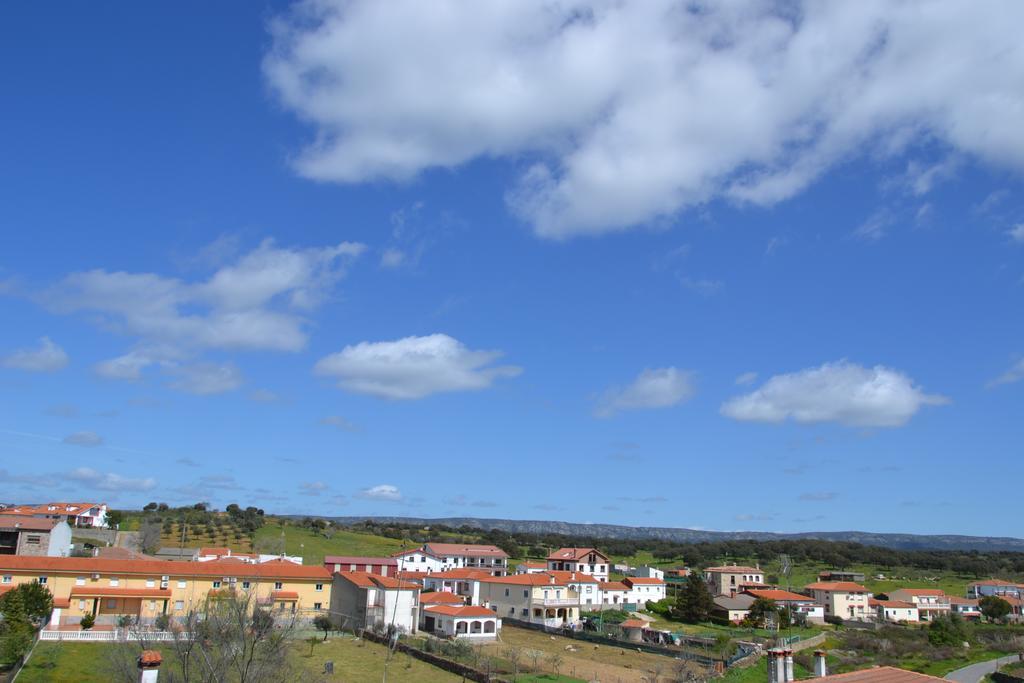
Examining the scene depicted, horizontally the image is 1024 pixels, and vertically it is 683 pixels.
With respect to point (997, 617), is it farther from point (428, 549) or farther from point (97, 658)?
point (97, 658)

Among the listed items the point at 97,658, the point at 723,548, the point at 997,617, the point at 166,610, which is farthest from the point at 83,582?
the point at 723,548

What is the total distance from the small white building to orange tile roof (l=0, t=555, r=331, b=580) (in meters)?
7.93

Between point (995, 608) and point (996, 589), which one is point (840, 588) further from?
point (996, 589)

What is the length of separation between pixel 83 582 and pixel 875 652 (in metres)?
51.8

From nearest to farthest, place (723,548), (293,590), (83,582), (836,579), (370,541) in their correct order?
(83,582)
(293,590)
(836,579)
(370,541)
(723,548)

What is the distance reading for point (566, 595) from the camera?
2694 inches

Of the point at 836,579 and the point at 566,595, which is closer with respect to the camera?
the point at 566,595

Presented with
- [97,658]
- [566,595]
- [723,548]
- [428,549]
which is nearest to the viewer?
[97,658]

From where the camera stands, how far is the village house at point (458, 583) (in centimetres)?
7106

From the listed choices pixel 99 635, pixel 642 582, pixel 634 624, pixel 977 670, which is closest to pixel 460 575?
pixel 634 624

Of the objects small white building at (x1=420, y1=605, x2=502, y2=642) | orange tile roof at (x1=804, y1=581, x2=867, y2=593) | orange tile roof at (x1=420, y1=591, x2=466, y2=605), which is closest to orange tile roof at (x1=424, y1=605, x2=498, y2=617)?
small white building at (x1=420, y1=605, x2=502, y2=642)

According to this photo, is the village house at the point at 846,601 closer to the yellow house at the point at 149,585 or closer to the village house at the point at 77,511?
the yellow house at the point at 149,585

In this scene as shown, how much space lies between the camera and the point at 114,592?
4925 cm

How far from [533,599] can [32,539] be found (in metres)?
40.8
